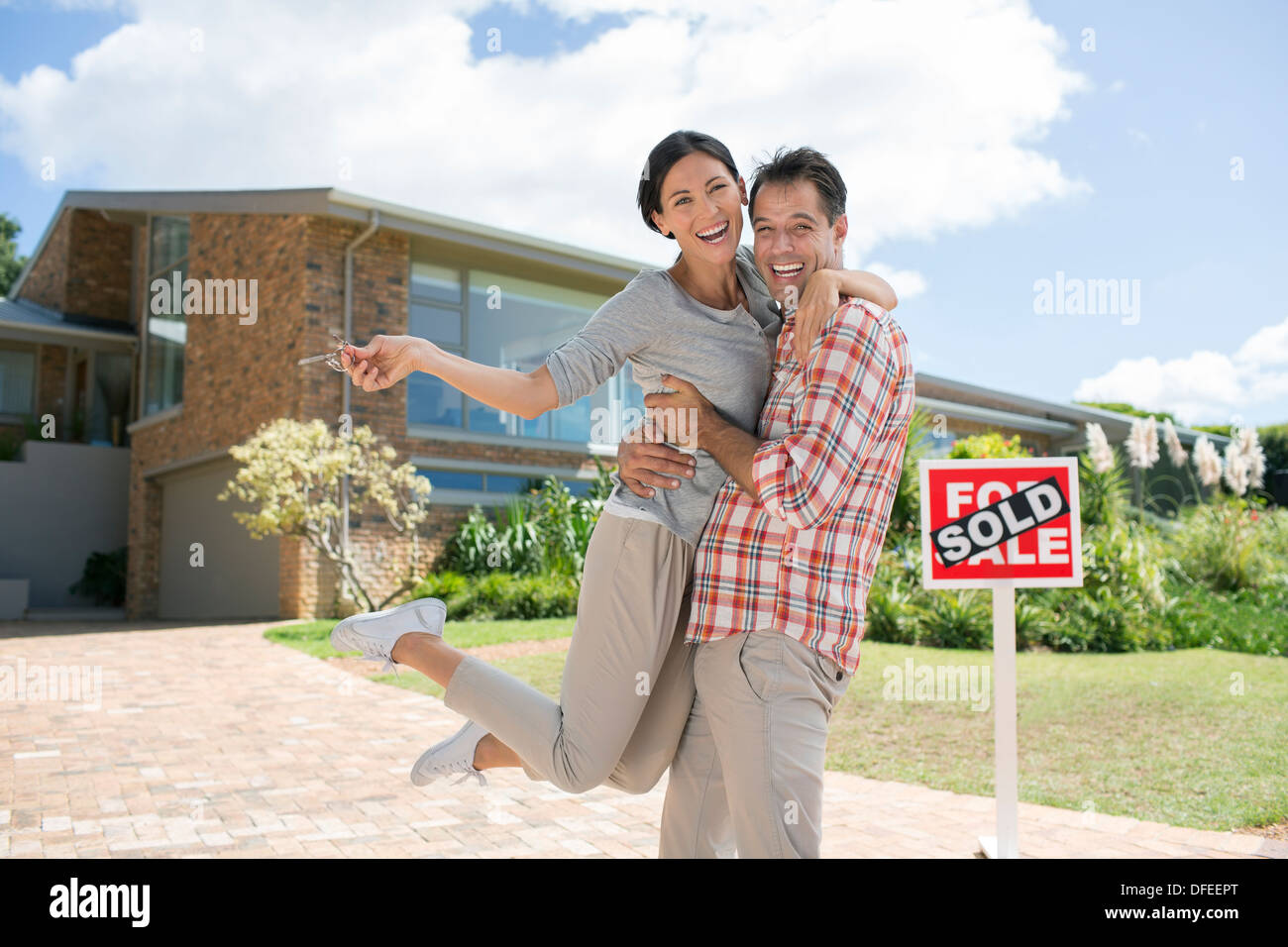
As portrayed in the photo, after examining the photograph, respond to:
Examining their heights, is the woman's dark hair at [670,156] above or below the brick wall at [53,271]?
below

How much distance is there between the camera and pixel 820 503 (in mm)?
1855

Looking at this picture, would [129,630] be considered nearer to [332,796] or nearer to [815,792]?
[332,796]

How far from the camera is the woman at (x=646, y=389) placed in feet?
7.07

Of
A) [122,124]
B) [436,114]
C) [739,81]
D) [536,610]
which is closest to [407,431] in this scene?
[536,610]

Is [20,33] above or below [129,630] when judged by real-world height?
above

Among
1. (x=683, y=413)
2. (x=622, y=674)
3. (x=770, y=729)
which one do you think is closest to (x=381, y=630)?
(x=622, y=674)

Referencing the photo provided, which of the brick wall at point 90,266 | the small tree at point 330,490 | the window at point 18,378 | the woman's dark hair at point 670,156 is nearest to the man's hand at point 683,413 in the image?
the woman's dark hair at point 670,156

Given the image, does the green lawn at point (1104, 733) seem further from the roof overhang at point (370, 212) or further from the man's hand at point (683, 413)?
the roof overhang at point (370, 212)

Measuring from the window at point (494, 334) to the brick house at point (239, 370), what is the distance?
32mm

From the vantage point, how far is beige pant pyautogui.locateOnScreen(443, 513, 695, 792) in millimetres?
2162

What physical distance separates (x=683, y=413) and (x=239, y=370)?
522 inches

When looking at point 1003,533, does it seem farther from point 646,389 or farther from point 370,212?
point 370,212
